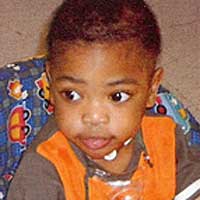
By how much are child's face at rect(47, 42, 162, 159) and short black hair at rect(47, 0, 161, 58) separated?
0.01 meters

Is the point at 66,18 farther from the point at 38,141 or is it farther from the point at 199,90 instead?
the point at 199,90

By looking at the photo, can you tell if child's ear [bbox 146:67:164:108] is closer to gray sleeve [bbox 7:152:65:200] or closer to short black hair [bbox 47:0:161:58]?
short black hair [bbox 47:0:161:58]

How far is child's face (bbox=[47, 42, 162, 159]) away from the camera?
37.2 inches

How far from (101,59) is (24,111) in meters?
0.38

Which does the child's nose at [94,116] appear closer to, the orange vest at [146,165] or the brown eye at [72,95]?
the brown eye at [72,95]

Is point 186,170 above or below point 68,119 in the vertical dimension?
below

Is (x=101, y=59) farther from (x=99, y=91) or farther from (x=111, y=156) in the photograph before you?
(x=111, y=156)

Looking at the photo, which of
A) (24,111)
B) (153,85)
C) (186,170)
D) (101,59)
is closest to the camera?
(101,59)

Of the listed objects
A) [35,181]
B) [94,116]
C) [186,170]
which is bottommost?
[186,170]

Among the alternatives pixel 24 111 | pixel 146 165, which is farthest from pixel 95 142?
pixel 24 111

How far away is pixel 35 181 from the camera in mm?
1037

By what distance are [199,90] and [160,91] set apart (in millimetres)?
307

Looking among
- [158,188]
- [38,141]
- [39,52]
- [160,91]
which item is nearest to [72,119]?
[38,141]

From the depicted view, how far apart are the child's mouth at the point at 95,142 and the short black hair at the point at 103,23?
130mm
